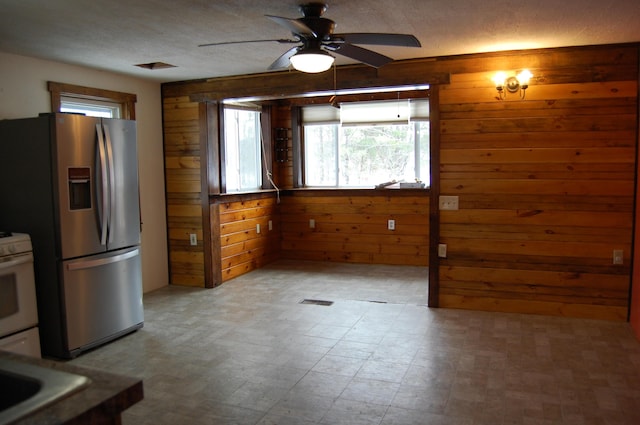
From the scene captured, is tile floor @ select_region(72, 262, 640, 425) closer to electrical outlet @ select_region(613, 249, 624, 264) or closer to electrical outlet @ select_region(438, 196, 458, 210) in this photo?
electrical outlet @ select_region(613, 249, 624, 264)

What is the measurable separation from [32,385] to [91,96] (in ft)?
13.5

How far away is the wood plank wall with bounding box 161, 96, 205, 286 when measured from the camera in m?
5.56

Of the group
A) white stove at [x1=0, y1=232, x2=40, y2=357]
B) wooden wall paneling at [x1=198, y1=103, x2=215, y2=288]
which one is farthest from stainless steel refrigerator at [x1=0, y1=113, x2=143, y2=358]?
wooden wall paneling at [x1=198, y1=103, x2=215, y2=288]

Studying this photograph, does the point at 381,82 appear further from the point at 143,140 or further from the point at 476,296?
the point at 143,140

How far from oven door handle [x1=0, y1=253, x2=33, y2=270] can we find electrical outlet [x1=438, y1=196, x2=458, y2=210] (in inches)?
132

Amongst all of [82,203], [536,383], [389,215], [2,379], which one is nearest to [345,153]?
[389,215]

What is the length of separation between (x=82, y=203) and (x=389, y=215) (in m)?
4.07

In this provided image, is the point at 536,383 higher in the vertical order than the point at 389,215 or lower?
lower

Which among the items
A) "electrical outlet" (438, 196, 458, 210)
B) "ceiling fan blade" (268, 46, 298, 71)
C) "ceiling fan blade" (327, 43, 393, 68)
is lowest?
"electrical outlet" (438, 196, 458, 210)

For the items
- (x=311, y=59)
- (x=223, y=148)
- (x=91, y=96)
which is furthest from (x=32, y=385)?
(x=223, y=148)

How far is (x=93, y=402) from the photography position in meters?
1.13

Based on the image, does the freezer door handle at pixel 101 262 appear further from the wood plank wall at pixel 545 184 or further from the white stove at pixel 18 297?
the wood plank wall at pixel 545 184

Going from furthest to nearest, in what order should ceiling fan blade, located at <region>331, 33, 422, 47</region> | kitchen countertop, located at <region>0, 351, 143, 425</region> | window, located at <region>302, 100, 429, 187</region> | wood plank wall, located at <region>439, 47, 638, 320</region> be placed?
1. window, located at <region>302, 100, 429, 187</region>
2. wood plank wall, located at <region>439, 47, 638, 320</region>
3. ceiling fan blade, located at <region>331, 33, 422, 47</region>
4. kitchen countertop, located at <region>0, 351, 143, 425</region>

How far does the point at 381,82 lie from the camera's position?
15.5ft
